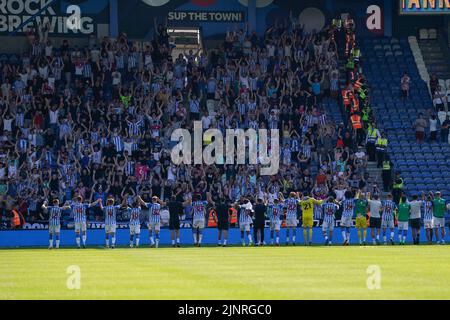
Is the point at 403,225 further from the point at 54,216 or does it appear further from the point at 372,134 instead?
the point at 54,216

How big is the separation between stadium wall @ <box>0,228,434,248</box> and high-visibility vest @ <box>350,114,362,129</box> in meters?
7.11

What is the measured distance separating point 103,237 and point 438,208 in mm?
12664

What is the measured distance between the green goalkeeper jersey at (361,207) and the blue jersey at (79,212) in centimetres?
1008

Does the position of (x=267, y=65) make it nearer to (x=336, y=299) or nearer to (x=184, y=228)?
(x=184, y=228)

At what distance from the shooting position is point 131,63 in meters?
52.8

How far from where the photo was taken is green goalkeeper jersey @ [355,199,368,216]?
1724 inches

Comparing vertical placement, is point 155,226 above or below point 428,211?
below

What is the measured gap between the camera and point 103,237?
44750 mm

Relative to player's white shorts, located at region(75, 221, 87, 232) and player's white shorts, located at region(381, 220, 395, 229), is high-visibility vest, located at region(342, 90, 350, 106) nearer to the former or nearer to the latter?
player's white shorts, located at region(381, 220, 395, 229)

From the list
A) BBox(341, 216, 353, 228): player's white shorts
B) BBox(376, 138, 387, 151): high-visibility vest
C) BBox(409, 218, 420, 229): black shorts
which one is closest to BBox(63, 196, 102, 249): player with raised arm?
BBox(341, 216, 353, 228): player's white shorts

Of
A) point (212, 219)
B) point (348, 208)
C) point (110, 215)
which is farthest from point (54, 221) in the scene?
point (348, 208)

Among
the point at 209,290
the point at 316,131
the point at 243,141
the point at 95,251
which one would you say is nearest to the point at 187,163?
the point at 243,141

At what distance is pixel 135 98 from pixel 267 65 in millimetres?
6734

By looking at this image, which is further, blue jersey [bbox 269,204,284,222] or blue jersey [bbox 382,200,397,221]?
blue jersey [bbox 382,200,397,221]
